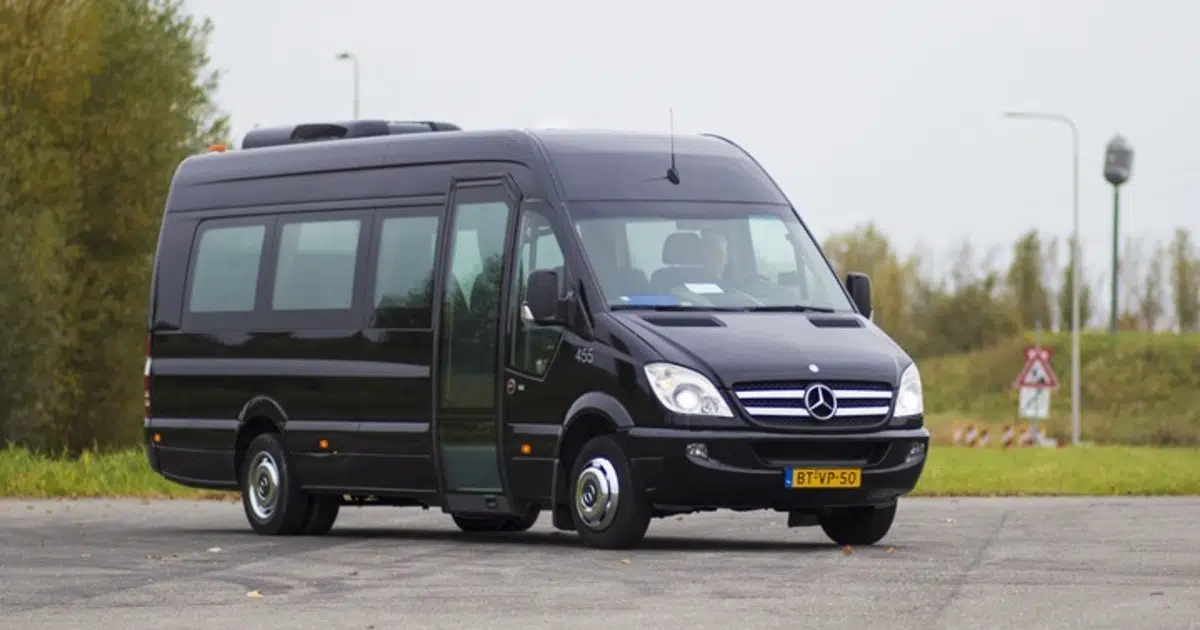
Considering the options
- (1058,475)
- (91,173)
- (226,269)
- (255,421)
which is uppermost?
(91,173)

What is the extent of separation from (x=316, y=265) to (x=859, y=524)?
459 cm

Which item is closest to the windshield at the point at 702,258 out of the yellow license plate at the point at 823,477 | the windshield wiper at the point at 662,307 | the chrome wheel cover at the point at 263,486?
the windshield wiper at the point at 662,307

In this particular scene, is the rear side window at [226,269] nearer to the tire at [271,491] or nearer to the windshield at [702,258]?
the tire at [271,491]

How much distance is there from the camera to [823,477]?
16.4 meters

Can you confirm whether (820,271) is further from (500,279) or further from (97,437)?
(97,437)

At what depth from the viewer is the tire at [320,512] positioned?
1988cm

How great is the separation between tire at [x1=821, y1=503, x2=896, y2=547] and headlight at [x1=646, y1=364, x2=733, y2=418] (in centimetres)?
163

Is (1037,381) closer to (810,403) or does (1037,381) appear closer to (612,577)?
(810,403)

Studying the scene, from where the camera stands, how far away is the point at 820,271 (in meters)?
17.9

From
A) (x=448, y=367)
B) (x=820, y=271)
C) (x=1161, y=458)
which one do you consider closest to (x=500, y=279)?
(x=448, y=367)

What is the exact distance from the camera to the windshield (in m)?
17.1

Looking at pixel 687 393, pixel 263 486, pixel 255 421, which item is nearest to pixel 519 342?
pixel 687 393

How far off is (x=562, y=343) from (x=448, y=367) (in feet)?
4.49

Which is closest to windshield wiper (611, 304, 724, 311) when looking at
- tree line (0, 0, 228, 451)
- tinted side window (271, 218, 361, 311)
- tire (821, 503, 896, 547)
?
tire (821, 503, 896, 547)
